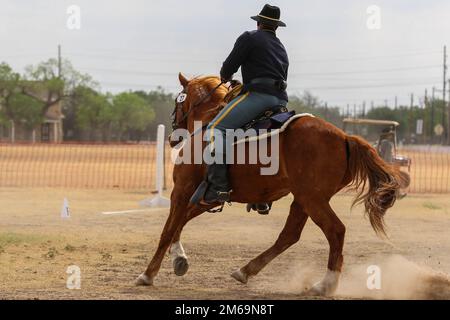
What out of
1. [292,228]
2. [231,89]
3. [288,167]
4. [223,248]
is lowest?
[223,248]

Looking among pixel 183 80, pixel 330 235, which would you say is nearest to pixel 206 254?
pixel 183 80

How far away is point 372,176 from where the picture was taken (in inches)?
309

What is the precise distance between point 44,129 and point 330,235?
8161 centimetres

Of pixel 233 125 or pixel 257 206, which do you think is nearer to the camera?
pixel 233 125

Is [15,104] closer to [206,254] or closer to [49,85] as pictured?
[49,85]

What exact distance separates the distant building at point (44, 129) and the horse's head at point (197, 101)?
7624 centimetres

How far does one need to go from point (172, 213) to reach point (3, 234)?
4.57 m

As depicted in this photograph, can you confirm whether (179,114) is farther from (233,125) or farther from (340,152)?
(340,152)

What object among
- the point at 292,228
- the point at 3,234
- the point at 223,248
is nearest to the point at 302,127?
the point at 292,228

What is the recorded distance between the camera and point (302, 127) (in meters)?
7.84

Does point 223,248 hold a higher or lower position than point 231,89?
lower

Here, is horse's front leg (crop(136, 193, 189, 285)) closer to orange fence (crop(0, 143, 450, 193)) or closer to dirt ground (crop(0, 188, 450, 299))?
dirt ground (crop(0, 188, 450, 299))
